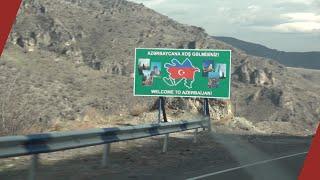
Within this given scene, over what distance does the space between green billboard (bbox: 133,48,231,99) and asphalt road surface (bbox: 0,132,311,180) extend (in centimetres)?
366

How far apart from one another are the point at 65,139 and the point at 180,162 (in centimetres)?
487

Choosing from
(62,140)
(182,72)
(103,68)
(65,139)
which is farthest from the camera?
(103,68)

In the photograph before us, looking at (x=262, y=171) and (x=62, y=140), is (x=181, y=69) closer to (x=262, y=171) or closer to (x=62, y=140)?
(x=262, y=171)

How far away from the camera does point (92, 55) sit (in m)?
74.9

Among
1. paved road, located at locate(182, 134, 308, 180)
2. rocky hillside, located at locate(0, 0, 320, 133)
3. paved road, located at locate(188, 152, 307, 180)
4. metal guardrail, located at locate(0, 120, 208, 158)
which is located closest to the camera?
metal guardrail, located at locate(0, 120, 208, 158)

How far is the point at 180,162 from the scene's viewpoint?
16828 millimetres

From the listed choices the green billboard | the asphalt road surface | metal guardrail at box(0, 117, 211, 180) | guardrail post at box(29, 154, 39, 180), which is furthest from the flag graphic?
guardrail post at box(29, 154, 39, 180)

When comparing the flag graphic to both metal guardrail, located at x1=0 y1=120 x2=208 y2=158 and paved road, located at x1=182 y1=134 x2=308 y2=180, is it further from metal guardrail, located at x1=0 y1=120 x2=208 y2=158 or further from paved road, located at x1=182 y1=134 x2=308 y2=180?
metal guardrail, located at x1=0 y1=120 x2=208 y2=158

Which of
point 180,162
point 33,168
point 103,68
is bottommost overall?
point 180,162

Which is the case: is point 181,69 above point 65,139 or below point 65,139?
above

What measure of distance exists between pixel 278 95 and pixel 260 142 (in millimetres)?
68914

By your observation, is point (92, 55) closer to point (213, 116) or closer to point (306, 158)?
point (213, 116)

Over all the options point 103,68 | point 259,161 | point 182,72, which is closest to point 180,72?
point 182,72

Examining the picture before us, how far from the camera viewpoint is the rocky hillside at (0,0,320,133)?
45312 mm
